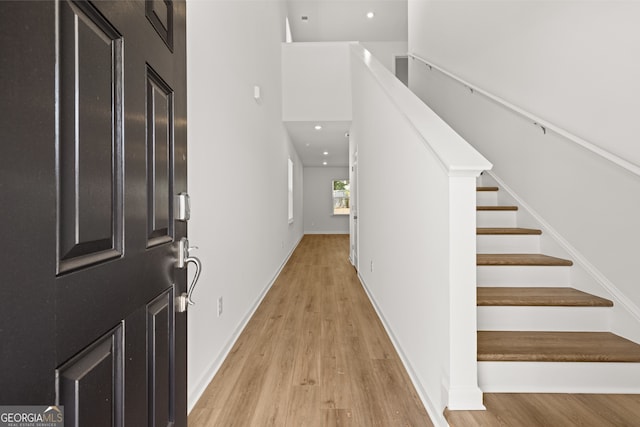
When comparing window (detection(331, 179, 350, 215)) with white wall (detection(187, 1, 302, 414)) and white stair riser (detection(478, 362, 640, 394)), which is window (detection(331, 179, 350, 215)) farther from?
white stair riser (detection(478, 362, 640, 394))

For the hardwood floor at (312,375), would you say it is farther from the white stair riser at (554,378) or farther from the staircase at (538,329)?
the staircase at (538,329)

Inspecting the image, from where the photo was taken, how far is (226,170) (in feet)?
7.35

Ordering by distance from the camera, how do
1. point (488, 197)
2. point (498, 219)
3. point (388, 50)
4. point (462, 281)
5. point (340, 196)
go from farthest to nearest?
point (340, 196) → point (388, 50) → point (488, 197) → point (498, 219) → point (462, 281)

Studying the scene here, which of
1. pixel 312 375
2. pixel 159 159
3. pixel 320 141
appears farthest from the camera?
pixel 320 141

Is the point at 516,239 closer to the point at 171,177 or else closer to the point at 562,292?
the point at 562,292

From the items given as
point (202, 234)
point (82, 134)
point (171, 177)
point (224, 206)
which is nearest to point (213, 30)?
point (224, 206)

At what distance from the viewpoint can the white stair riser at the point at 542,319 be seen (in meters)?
1.76

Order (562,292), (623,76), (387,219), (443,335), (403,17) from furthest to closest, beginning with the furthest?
(403,17), (387,219), (562,292), (623,76), (443,335)

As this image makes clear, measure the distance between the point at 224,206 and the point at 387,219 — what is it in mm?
1302

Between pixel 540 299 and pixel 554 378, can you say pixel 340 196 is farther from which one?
pixel 554 378

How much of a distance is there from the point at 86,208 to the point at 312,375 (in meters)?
1.72

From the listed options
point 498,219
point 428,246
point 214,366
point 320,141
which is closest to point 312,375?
point 214,366

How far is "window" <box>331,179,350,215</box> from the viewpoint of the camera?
36.3ft

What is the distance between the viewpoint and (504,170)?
9.08 ft
